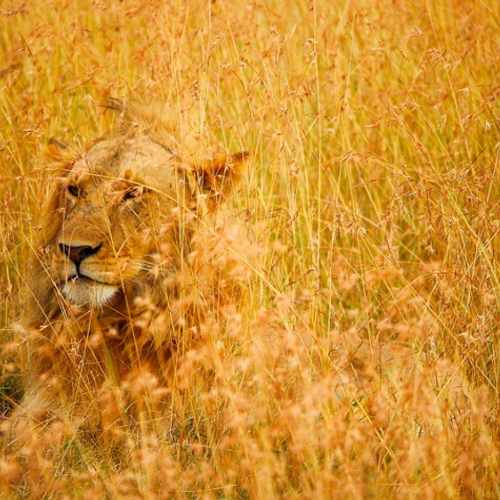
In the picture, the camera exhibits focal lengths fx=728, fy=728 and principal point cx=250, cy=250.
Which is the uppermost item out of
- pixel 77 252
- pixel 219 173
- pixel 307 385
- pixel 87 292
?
pixel 219 173

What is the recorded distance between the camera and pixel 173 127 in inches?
129

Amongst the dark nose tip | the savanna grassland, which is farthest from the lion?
the savanna grassland

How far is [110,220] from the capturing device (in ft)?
9.88

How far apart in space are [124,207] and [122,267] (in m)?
0.29

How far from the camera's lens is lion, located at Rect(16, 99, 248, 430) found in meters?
2.86

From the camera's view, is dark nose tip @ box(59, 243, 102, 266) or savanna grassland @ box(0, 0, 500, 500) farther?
dark nose tip @ box(59, 243, 102, 266)

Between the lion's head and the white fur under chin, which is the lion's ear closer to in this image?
the lion's head

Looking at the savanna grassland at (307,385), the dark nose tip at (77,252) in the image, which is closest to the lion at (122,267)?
the dark nose tip at (77,252)

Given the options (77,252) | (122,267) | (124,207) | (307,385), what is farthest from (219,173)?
(307,385)

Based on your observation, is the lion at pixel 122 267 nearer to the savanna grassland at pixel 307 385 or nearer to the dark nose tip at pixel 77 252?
the dark nose tip at pixel 77 252

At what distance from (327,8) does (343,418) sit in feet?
13.0

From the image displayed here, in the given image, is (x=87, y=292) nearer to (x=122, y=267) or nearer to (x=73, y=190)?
(x=122, y=267)

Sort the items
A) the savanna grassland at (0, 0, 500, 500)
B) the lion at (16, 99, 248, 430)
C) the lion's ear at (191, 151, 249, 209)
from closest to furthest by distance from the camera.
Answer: the savanna grassland at (0, 0, 500, 500) < the lion at (16, 99, 248, 430) < the lion's ear at (191, 151, 249, 209)

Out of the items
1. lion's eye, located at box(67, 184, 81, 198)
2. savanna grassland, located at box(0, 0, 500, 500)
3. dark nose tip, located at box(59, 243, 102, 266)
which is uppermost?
lion's eye, located at box(67, 184, 81, 198)
